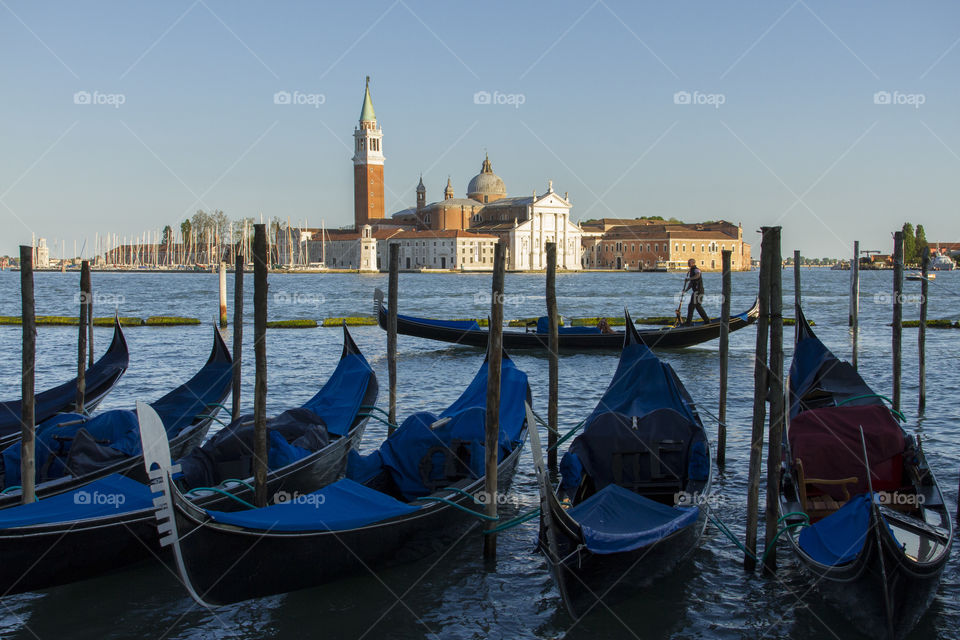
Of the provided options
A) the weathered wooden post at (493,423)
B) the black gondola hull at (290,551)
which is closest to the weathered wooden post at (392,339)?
the weathered wooden post at (493,423)

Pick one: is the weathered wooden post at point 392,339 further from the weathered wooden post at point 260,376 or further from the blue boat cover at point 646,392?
the weathered wooden post at point 260,376

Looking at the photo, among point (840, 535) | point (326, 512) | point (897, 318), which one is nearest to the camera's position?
point (840, 535)

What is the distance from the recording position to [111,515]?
331 cm

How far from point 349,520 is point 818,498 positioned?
2.13 m

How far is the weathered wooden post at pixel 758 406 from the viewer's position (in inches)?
141

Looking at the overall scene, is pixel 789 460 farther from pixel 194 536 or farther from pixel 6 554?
pixel 6 554

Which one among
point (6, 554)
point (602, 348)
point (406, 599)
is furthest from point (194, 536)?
point (602, 348)

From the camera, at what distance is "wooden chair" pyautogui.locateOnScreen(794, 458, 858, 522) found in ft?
12.2

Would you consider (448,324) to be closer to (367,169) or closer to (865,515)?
(865,515)

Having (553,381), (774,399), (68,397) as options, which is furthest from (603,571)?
(68,397)

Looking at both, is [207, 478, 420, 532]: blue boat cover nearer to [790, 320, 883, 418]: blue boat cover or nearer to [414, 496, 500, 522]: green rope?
[414, 496, 500, 522]: green rope

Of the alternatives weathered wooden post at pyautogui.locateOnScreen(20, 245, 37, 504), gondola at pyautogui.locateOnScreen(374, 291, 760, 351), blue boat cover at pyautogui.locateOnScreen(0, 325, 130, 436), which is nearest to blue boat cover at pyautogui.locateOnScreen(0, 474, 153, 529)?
weathered wooden post at pyautogui.locateOnScreen(20, 245, 37, 504)

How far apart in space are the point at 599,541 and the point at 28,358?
109 inches

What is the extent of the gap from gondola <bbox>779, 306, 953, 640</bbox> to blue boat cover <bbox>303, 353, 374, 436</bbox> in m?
2.63
